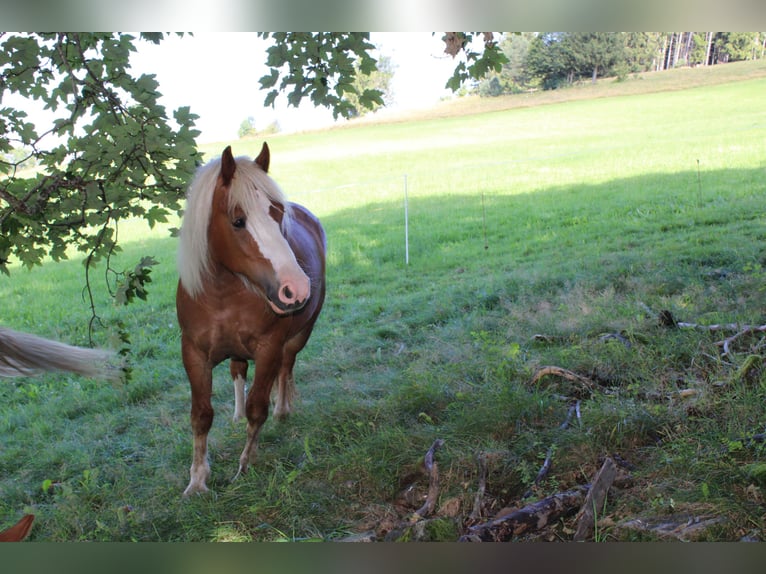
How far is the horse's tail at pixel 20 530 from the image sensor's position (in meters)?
2.32

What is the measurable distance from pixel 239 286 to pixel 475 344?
1.13m

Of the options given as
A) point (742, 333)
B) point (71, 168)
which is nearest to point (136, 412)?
point (71, 168)

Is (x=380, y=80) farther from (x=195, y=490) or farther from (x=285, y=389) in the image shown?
(x=195, y=490)

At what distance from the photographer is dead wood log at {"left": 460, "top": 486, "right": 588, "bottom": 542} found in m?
2.26

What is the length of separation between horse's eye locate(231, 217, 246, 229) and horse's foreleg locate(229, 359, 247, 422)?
701 mm

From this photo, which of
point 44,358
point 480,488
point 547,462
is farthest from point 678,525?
point 44,358

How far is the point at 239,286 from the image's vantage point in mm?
2258

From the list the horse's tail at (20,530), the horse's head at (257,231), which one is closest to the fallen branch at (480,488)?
the horse's head at (257,231)

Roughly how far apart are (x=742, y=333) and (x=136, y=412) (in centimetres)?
264

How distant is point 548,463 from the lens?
94.9 inches

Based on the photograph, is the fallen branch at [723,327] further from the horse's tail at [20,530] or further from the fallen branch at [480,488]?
the horse's tail at [20,530]

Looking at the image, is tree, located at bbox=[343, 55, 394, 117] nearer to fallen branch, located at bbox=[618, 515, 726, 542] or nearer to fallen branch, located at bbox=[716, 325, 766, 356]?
fallen branch, located at bbox=[716, 325, 766, 356]

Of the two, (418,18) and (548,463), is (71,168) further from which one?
(548,463)

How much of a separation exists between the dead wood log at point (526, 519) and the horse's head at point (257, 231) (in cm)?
105
